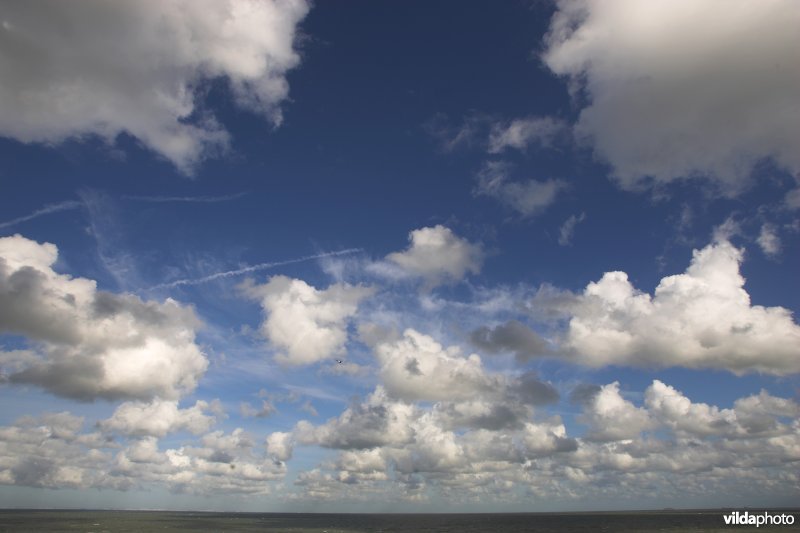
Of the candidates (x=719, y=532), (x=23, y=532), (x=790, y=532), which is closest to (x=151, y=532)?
(x=23, y=532)

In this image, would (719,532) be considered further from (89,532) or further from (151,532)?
(89,532)

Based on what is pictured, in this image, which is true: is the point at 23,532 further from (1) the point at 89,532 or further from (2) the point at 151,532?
(2) the point at 151,532

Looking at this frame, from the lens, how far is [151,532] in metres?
197

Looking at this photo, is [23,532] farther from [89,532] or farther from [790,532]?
[790,532]

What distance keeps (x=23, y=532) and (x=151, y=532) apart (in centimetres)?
4530

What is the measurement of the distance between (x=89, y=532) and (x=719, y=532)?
235 m

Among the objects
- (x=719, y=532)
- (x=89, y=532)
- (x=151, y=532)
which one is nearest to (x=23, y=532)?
(x=89, y=532)

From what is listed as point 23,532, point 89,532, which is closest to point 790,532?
point 89,532

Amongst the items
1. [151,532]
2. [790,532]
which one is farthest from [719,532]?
[151,532]

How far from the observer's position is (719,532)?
198 m

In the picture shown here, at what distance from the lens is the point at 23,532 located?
193m

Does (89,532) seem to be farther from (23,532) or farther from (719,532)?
(719,532)

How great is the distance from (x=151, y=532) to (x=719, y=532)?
213999 mm

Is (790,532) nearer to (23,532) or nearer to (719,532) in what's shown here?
(719,532)
